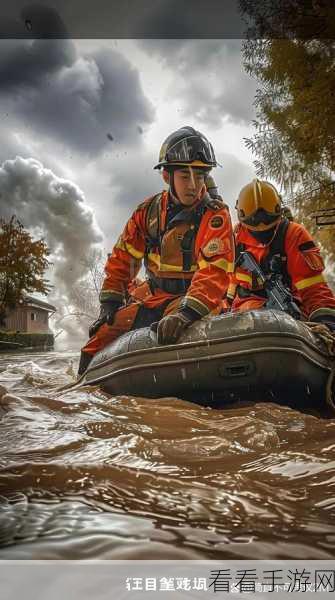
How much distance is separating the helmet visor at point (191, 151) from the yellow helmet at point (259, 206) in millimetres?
175

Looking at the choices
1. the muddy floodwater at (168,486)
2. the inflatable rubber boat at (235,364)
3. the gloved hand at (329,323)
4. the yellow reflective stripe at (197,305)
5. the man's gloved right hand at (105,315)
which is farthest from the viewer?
the man's gloved right hand at (105,315)

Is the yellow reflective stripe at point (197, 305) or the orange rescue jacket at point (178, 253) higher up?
the orange rescue jacket at point (178, 253)

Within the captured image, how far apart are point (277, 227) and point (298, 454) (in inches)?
35.8

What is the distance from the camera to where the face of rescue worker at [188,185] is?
4.66 feet

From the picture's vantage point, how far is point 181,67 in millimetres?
1456

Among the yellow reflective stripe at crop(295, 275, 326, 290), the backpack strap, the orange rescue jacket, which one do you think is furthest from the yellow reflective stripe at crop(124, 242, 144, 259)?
the yellow reflective stripe at crop(295, 275, 326, 290)

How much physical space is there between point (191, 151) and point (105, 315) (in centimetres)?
64

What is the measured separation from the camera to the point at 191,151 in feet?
4.61

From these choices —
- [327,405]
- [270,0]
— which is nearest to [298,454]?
[327,405]

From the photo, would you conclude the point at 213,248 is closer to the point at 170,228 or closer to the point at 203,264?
the point at 203,264

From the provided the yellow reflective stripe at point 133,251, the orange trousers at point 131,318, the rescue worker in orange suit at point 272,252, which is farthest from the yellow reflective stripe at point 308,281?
the yellow reflective stripe at point 133,251

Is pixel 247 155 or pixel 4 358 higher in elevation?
pixel 247 155

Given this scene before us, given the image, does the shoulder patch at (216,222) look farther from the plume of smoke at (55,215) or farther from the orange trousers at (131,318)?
the plume of smoke at (55,215)

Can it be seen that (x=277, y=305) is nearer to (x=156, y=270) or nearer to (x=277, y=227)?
(x=277, y=227)
